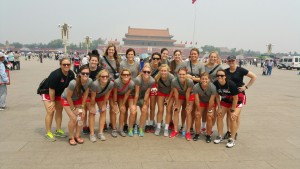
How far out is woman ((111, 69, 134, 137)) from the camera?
14.2 feet

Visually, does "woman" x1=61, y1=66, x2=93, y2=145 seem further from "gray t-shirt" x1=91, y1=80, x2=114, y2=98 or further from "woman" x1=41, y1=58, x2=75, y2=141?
"woman" x1=41, y1=58, x2=75, y2=141

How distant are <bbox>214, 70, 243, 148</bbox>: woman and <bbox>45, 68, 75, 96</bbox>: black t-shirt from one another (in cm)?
253

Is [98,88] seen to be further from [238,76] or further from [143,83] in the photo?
[238,76]

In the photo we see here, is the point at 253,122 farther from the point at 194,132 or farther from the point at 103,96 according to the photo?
the point at 103,96

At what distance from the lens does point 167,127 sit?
15.4 feet

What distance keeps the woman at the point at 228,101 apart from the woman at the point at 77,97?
7.06 feet

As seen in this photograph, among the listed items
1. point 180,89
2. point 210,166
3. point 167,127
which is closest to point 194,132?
point 167,127

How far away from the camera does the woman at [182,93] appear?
431cm

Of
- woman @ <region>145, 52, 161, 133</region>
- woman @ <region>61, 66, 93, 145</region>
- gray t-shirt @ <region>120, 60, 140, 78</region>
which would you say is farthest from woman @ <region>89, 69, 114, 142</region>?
woman @ <region>145, 52, 161, 133</region>

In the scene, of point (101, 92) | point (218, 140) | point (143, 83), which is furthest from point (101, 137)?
point (218, 140)

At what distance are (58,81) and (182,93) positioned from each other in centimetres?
216

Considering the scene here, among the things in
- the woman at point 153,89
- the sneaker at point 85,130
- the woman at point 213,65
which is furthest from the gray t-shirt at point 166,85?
the sneaker at point 85,130

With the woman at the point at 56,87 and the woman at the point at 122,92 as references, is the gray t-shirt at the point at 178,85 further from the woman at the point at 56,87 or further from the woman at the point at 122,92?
the woman at the point at 56,87

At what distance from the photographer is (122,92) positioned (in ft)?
14.7
